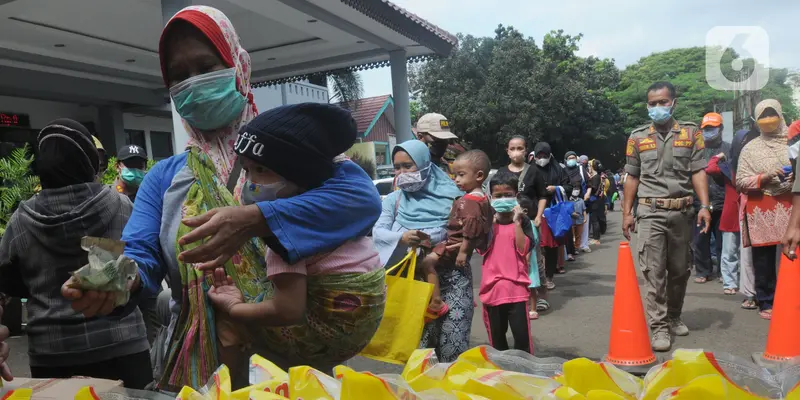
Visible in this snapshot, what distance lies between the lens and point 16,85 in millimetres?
11141

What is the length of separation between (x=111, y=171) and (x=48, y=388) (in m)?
7.07

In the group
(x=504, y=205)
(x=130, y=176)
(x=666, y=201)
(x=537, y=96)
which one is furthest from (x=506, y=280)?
(x=537, y=96)

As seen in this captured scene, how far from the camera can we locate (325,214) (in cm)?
135

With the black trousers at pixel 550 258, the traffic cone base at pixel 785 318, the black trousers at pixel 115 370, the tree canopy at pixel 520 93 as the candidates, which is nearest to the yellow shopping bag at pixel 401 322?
the black trousers at pixel 115 370

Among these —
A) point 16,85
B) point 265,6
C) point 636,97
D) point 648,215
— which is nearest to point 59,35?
point 16,85

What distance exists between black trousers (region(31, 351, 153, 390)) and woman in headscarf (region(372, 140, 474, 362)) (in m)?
1.39

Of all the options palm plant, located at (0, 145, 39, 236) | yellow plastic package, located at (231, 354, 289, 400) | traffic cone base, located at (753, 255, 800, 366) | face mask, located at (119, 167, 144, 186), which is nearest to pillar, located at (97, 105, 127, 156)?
palm plant, located at (0, 145, 39, 236)

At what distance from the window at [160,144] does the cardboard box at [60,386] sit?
666 inches

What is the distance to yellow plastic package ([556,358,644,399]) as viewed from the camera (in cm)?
99

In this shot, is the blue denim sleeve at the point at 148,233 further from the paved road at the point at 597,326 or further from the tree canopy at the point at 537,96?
the tree canopy at the point at 537,96

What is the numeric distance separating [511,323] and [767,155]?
123 inches

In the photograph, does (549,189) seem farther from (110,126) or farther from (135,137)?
(135,137)

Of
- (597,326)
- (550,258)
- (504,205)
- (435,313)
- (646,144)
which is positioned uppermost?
(646,144)

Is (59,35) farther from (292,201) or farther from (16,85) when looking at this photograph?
(292,201)
